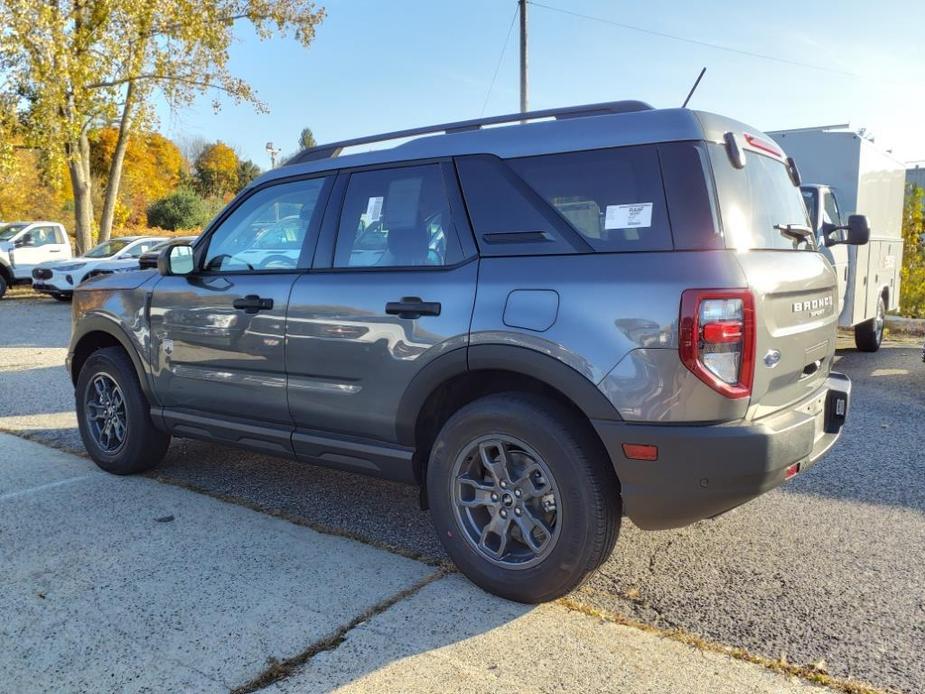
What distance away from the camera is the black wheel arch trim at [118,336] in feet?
15.3

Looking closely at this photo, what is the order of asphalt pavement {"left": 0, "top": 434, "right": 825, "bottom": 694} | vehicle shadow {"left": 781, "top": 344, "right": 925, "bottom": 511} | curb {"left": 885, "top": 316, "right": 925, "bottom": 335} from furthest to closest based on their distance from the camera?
1. curb {"left": 885, "top": 316, "right": 925, "bottom": 335}
2. vehicle shadow {"left": 781, "top": 344, "right": 925, "bottom": 511}
3. asphalt pavement {"left": 0, "top": 434, "right": 825, "bottom": 694}

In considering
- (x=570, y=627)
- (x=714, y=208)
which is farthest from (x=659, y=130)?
(x=570, y=627)

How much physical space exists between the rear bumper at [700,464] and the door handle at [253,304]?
1.92 metres

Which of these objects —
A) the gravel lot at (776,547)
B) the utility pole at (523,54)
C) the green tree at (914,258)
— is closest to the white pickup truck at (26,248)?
the utility pole at (523,54)

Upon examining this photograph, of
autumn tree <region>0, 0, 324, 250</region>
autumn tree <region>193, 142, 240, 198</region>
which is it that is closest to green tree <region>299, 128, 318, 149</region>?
autumn tree <region>193, 142, 240, 198</region>

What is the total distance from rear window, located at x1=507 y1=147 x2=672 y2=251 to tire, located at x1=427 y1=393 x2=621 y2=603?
28.9 inches

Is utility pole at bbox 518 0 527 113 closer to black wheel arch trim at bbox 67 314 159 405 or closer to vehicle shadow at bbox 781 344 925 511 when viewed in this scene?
vehicle shadow at bbox 781 344 925 511

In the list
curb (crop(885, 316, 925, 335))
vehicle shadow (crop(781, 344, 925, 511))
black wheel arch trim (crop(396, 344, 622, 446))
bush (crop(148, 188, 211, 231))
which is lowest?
vehicle shadow (crop(781, 344, 925, 511))

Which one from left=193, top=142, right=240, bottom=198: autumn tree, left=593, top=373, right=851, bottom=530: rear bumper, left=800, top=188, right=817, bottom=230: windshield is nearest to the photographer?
left=593, top=373, right=851, bottom=530: rear bumper

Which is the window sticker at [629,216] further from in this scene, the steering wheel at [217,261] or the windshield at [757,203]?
the steering wheel at [217,261]

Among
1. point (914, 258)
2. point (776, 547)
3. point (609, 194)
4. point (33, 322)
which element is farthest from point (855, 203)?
point (33, 322)

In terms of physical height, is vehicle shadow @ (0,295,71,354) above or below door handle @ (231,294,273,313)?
below

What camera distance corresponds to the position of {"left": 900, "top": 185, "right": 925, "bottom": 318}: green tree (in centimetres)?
1433

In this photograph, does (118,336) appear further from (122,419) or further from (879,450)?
(879,450)
